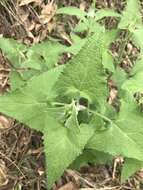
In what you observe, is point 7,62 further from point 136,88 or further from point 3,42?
point 136,88

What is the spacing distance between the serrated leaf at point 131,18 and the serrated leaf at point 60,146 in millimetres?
571

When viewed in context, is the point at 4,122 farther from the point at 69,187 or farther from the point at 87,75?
the point at 87,75

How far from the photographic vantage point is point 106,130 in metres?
1.64

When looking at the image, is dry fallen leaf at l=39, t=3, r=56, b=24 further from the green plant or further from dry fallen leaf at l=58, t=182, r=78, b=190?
dry fallen leaf at l=58, t=182, r=78, b=190

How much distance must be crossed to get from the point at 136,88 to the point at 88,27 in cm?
47

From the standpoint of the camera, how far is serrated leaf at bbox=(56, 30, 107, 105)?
1.43 metres

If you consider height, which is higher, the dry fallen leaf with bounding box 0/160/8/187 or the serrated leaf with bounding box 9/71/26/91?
the serrated leaf with bounding box 9/71/26/91

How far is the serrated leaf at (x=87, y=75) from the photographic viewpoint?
4.70 feet

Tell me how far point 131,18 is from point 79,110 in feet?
1.69

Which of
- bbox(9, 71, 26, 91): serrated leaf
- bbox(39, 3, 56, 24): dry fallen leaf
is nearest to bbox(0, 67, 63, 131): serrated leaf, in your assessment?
bbox(9, 71, 26, 91): serrated leaf

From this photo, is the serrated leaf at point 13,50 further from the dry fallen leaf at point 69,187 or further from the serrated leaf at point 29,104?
the dry fallen leaf at point 69,187

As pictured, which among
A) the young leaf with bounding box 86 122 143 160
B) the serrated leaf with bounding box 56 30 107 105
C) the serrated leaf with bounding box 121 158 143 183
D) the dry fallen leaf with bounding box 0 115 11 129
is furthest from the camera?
the dry fallen leaf with bounding box 0 115 11 129

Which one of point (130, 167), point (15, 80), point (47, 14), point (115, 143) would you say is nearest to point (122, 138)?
point (115, 143)

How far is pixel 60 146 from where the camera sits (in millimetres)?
1471
